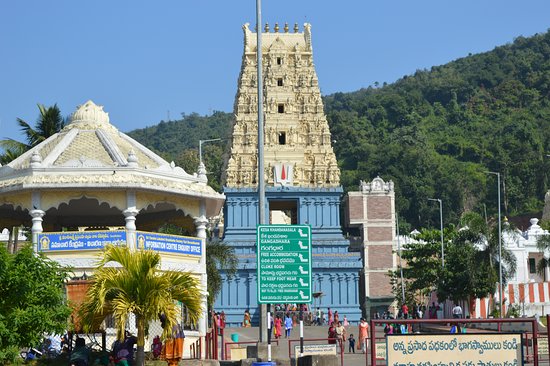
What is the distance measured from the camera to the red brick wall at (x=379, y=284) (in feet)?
285

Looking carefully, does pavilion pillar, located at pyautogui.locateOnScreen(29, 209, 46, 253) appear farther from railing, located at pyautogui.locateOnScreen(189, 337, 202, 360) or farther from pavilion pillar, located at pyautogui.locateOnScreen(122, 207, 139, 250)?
railing, located at pyautogui.locateOnScreen(189, 337, 202, 360)

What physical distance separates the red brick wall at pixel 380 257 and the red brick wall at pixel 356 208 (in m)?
2.77

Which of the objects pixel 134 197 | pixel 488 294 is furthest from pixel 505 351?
pixel 488 294

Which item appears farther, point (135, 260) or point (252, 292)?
point (252, 292)

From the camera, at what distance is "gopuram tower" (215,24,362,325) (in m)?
70.4

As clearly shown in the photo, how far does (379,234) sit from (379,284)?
4183 mm

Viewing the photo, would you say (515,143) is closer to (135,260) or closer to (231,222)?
(231,222)

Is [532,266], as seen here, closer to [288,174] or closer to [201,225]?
[288,174]

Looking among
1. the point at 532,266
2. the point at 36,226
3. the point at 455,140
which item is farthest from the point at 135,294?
the point at 455,140

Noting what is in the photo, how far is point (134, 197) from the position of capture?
29719 mm

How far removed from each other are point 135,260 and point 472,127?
428 ft

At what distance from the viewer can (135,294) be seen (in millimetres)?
23266

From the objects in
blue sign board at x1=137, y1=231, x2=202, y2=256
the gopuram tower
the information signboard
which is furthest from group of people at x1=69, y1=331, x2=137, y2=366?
the gopuram tower

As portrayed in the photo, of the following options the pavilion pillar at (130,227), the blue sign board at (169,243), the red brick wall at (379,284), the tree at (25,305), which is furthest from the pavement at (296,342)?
the red brick wall at (379,284)
